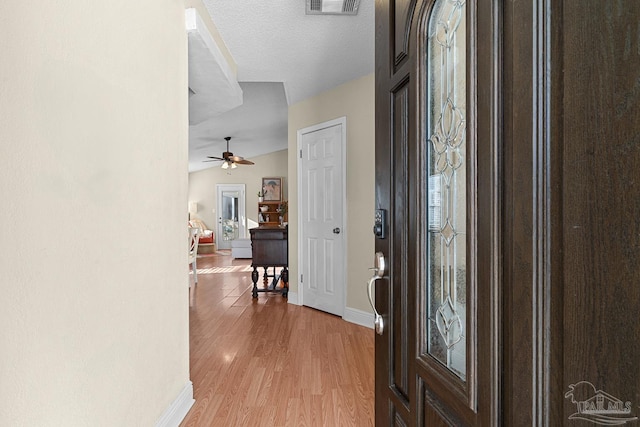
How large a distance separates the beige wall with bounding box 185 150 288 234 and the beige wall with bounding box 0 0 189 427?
8.71m

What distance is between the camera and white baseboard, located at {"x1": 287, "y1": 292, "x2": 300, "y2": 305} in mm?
4145

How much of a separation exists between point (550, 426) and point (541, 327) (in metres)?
0.13

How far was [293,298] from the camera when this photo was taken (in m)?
4.19

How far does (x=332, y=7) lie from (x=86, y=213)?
202 centimetres

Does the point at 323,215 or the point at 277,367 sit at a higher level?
the point at 323,215

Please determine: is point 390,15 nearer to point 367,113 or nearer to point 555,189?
point 555,189

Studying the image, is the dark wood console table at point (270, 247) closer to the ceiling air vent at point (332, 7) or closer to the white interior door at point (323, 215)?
the white interior door at point (323, 215)

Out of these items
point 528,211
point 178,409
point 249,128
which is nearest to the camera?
point 528,211

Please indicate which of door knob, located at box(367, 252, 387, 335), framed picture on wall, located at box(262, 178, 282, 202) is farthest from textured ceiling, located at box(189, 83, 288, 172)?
door knob, located at box(367, 252, 387, 335)

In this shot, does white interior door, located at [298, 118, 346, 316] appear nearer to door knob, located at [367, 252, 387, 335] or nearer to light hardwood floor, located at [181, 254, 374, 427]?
light hardwood floor, located at [181, 254, 374, 427]

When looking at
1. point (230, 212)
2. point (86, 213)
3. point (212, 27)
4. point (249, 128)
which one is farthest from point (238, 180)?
point (86, 213)

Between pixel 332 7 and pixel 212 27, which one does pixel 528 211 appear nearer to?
pixel 332 7

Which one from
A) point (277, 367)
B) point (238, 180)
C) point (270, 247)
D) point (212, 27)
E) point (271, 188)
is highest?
point (212, 27)

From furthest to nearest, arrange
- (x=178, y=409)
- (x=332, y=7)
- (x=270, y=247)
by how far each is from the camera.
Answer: (x=270, y=247) → (x=332, y=7) → (x=178, y=409)
